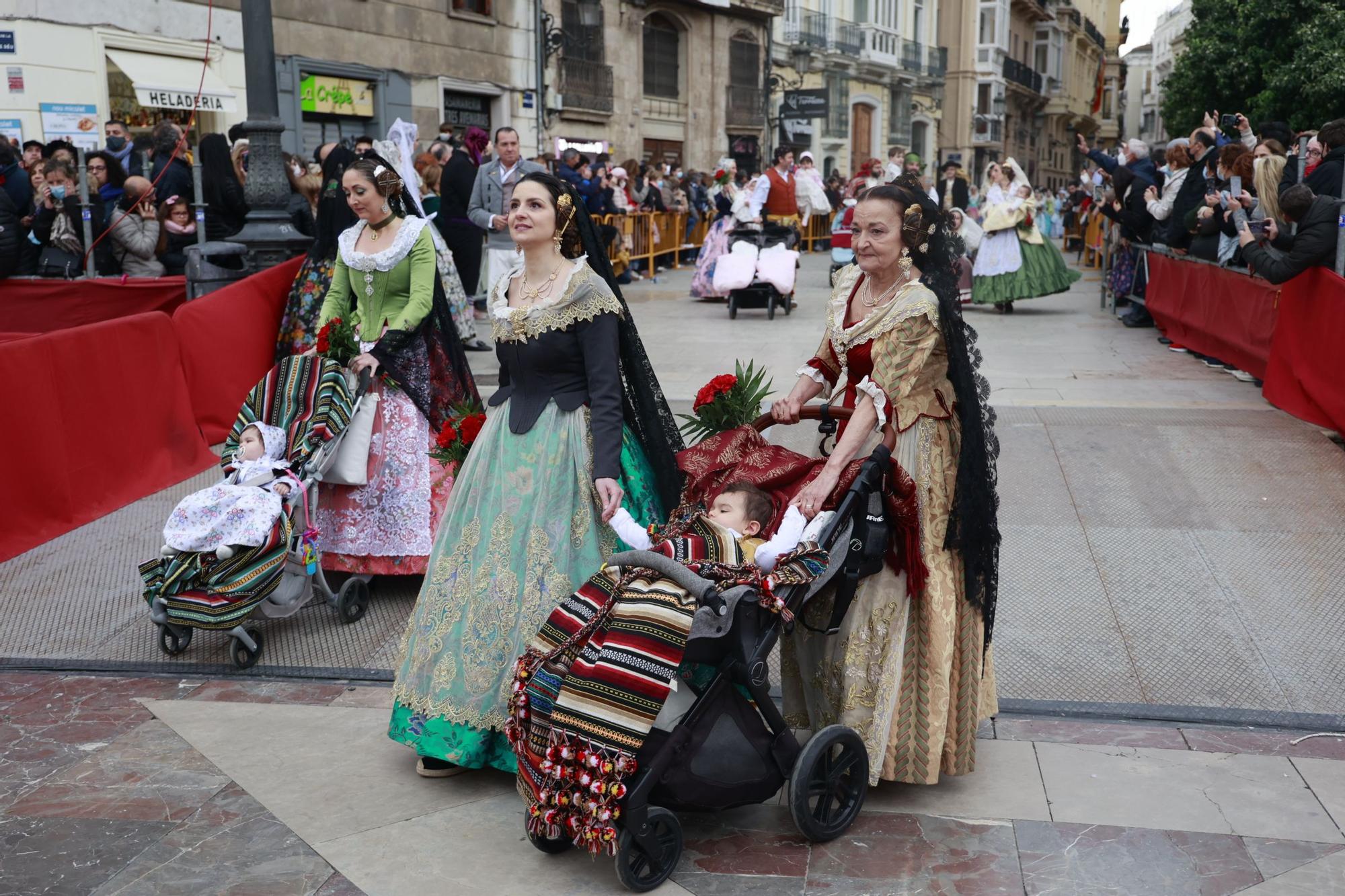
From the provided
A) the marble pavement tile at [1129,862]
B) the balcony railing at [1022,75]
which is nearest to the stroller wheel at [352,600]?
the marble pavement tile at [1129,862]

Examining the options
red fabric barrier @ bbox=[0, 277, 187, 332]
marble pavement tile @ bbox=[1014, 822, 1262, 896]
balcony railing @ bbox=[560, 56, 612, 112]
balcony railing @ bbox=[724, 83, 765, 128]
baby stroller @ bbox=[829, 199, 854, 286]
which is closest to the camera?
marble pavement tile @ bbox=[1014, 822, 1262, 896]

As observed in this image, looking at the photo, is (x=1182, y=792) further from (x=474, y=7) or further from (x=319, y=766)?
(x=474, y=7)

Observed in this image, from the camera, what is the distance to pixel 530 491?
4008 millimetres

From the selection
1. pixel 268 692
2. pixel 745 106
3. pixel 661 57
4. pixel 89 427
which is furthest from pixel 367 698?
pixel 745 106

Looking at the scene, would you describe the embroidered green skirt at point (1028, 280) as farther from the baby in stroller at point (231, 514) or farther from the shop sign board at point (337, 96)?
the baby in stroller at point (231, 514)

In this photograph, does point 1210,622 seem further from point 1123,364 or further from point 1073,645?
point 1123,364

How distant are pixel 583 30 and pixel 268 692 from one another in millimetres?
24381

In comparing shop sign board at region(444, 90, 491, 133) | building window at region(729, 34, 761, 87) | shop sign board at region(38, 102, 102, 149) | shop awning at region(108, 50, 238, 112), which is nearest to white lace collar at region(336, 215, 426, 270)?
shop sign board at region(38, 102, 102, 149)

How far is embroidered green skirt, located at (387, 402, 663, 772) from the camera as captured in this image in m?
3.93

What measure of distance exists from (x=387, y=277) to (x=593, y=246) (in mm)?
1758

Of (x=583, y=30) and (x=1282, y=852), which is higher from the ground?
(x=583, y=30)

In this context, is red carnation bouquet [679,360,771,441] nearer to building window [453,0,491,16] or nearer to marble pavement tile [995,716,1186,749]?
marble pavement tile [995,716,1186,749]

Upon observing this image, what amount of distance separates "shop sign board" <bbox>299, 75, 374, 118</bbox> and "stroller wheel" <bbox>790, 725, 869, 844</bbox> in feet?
58.6

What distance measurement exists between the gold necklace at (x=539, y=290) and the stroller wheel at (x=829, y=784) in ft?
5.29
